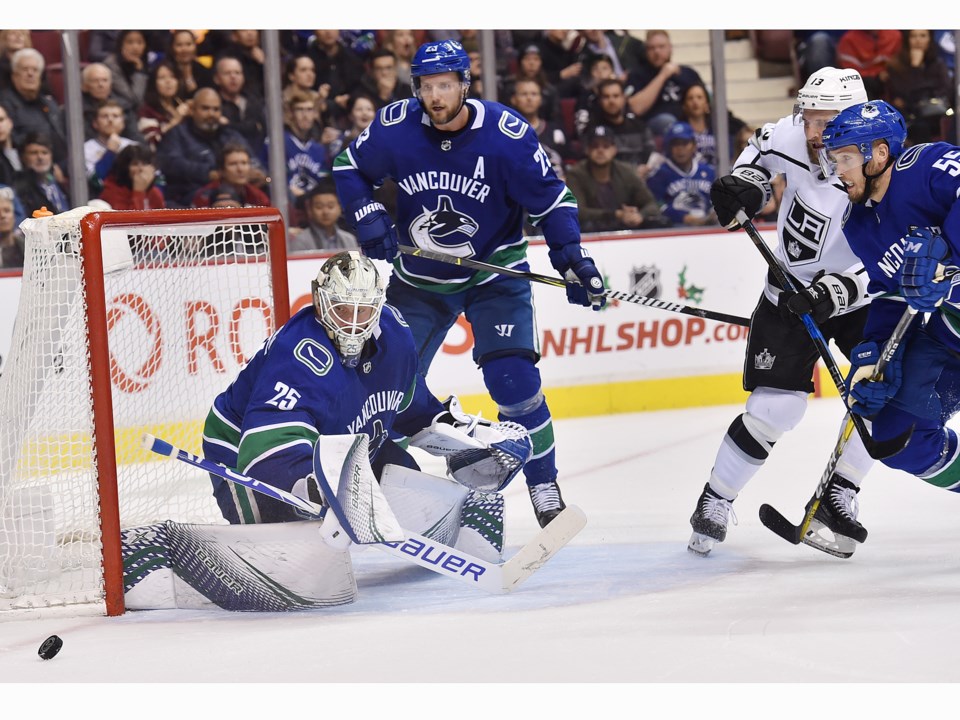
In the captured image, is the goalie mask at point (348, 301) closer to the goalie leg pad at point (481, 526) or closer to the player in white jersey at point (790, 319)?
the goalie leg pad at point (481, 526)

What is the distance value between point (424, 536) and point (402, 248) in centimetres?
93

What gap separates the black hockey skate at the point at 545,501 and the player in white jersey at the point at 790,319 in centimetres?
45

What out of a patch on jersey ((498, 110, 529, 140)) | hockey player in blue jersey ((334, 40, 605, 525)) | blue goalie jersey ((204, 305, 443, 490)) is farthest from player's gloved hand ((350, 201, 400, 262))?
blue goalie jersey ((204, 305, 443, 490))

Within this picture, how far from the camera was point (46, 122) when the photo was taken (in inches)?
215

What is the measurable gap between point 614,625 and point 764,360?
897mm

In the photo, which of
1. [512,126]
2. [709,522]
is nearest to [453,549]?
[709,522]

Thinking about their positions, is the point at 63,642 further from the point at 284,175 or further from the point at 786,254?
the point at 284,175

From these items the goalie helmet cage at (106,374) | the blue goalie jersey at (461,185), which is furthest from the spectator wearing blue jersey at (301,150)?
the blue goalie jersey at (461,185)

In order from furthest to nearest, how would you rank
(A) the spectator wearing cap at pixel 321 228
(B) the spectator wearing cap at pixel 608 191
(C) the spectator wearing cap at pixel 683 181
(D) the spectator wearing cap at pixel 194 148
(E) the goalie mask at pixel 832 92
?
(C) the spectator wearing cap at pixel 683 181 < (B) the spectator wearing cap at pixel 608 191 < (A) the spectator wearing cap at pixel 321 228 < (D) the spectator wearing cap at pixel 194 148 < (E) the goalie mask at pixel 832 92

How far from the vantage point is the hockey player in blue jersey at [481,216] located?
Answer: 11.7ft

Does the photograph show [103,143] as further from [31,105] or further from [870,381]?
[870,381]

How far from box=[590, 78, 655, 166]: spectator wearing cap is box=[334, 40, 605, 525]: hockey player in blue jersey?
2.57m

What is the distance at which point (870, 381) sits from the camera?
2939 millimetres

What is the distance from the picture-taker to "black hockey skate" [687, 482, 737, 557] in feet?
10.8
